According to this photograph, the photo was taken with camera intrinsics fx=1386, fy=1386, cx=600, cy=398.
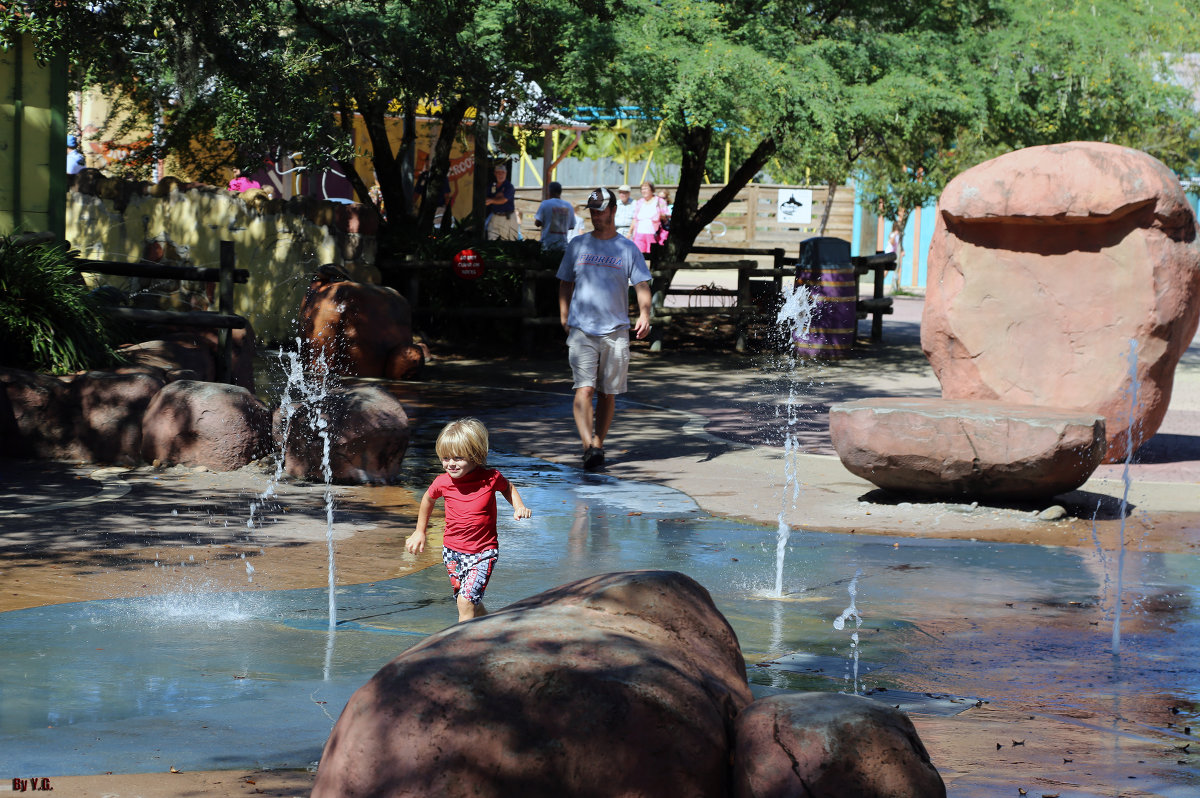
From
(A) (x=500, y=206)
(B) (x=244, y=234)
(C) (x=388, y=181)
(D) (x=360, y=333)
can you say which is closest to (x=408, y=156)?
(C) (x=388, y=181)

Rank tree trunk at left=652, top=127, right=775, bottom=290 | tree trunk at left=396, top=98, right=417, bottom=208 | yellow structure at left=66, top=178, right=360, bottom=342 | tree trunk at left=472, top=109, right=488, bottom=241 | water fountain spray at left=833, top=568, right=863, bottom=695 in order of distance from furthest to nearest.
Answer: tree trunk at left=472, top=109, right=488, bottom=241 < tree trunk at left=652, top=127, right=775, bottom=290 < tree trunk at left=396, top=98, right=417, bottom=208 < yellow structure at left=66, top=178, right=360, bottom=342 < water fountain spray at left=833, top=568, right=863, bottom=695

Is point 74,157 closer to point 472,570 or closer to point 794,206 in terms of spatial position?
point 472,570

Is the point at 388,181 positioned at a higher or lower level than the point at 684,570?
higher

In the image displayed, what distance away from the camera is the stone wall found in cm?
1598

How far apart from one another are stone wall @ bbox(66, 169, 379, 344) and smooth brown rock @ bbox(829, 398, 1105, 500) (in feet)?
29.6

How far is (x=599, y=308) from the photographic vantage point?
9.52 meters

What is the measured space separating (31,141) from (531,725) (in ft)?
33.0

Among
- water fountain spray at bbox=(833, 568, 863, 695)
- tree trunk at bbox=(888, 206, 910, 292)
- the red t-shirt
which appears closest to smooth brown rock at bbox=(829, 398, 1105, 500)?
water fountain spray at bbox=(833, 568, 863, 695)

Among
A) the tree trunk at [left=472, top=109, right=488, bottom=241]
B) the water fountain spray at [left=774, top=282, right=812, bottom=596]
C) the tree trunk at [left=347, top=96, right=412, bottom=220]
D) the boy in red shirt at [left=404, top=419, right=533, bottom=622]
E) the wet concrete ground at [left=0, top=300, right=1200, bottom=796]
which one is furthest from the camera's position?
the tree trunk at [left=472, top=109, right=488, bottom=241]

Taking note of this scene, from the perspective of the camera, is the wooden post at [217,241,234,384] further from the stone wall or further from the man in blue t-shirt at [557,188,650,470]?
the stone wall

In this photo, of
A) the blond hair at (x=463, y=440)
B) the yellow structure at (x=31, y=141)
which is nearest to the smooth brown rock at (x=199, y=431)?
the yellow structure at (x=31, y=141)

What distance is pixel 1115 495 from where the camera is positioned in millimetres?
8875

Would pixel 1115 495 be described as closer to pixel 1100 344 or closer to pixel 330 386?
pixel 1100 344

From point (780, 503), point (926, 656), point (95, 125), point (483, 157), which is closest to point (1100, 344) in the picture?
point (780, 503)
